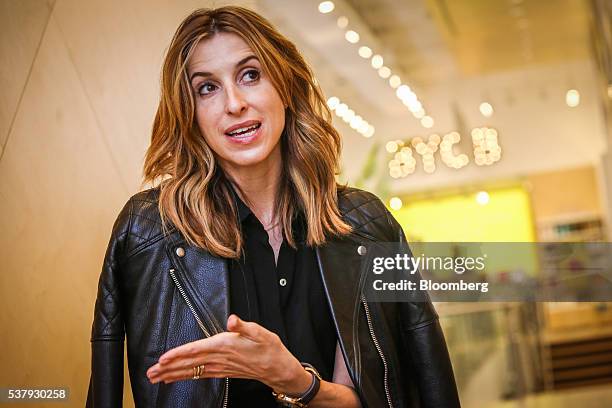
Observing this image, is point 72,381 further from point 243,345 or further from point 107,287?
point 243,345

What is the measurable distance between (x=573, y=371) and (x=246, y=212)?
6987 millimetres

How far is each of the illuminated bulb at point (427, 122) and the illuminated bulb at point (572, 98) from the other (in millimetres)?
3770

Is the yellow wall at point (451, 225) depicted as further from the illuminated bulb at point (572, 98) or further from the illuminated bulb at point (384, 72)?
the illuminated bulb at point (572, 98)

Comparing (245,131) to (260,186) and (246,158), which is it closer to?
(246,158)

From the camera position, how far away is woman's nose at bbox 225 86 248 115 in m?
1.70

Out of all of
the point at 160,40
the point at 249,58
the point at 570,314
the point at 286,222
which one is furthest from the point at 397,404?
the point at 570,314

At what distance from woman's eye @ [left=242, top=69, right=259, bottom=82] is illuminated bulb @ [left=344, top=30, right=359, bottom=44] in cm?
134

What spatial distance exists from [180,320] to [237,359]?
269 millimetres

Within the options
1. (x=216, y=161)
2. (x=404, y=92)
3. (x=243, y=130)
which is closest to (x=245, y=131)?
(x=243, y=130)

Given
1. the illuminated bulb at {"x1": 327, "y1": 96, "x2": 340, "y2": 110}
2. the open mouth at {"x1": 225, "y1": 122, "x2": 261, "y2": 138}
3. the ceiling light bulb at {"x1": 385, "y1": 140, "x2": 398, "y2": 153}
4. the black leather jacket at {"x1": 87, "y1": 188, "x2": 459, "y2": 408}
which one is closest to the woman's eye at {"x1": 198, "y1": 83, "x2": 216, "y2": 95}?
the open mouth at {"x1": 225, "y1": 122, "x2": 261, "y2": 138}

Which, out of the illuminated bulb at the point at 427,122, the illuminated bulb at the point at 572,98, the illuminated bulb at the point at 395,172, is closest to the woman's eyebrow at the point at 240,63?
A: the illuminated bulb at the point at 395,172

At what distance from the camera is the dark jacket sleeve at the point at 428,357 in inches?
70.6

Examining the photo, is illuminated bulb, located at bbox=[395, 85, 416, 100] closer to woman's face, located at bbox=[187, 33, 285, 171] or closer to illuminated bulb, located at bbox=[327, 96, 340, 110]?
illuminated bulb, located at bbox=[327, 96, 340, 110]

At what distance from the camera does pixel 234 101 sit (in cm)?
170
